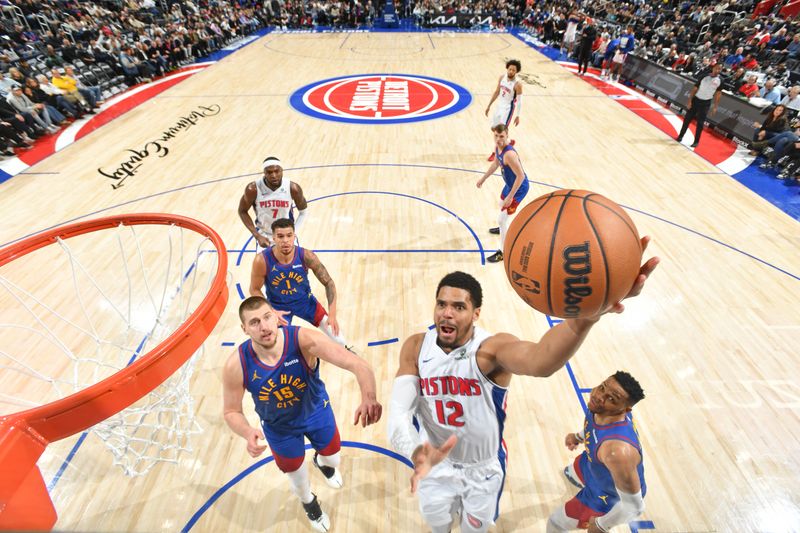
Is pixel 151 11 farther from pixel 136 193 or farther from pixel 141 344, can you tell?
pixel 141 344

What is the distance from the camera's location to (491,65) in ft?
51.8

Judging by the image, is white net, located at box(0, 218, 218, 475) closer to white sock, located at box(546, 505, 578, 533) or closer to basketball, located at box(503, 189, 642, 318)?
basketball, located at box(503, 189, 642, 318)

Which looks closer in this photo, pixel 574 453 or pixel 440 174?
pixel 574 453

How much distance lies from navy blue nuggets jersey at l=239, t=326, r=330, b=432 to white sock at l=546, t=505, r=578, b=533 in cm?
180

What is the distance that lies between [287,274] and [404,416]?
198 cm

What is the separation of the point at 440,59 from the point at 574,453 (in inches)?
641

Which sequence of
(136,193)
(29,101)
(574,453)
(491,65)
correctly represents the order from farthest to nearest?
(491,65)
(29,101)
(136,193)
(574,453)

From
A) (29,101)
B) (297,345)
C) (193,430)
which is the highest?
(297,345)

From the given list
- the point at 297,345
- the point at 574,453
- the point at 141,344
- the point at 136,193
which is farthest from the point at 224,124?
the point at 574,453

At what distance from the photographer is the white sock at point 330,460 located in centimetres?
307

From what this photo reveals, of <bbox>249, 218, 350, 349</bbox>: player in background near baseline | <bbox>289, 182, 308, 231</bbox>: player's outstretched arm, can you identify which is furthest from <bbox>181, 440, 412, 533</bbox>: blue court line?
<bbox>289, 182, 308, 231</bbox>: player's outstretched arm

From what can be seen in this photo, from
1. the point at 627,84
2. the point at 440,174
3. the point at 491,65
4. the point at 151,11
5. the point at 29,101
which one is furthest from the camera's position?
the point at 151,11

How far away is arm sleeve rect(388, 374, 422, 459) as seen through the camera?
76.9 inches

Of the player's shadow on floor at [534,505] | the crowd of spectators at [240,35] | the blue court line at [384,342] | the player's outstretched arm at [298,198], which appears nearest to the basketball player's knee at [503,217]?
the blue court line at [384,342]
